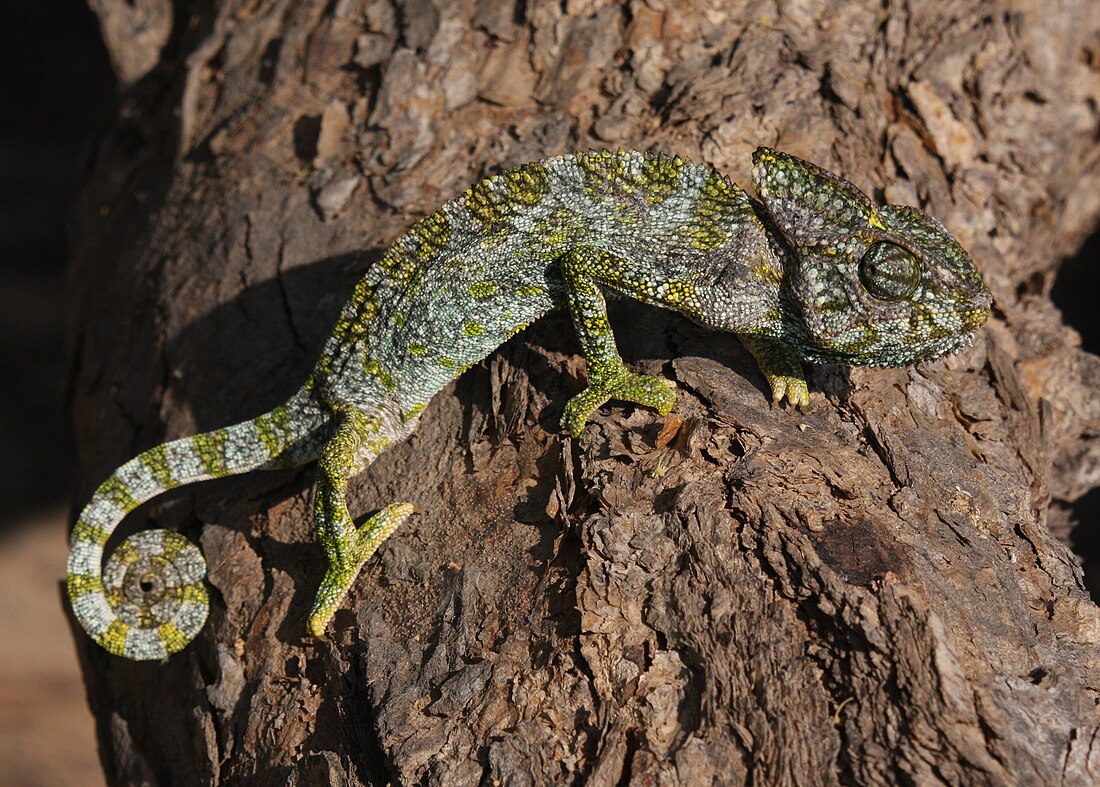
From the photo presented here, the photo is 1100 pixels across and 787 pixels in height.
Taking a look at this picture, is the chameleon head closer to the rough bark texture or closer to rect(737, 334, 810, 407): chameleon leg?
rect(737, 334, 810, 407): chameleon leg

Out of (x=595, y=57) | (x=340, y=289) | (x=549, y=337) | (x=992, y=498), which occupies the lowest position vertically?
(x=992, y=498)

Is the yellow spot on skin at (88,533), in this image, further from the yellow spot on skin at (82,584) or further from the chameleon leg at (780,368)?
the chameleon leg at (780,368)

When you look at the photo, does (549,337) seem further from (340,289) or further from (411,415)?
(340,289)

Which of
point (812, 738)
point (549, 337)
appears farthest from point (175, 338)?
point (812, 738)

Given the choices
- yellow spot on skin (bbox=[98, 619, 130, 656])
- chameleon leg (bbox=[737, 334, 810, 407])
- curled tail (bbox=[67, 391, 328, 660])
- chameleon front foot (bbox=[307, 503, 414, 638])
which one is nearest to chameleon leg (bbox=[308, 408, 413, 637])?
chameleon front foot (bbox=[307, 503, 414, 638])

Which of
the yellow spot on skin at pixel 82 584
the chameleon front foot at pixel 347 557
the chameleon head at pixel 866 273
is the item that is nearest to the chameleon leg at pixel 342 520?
the chameleon front foot at pixel 347 557

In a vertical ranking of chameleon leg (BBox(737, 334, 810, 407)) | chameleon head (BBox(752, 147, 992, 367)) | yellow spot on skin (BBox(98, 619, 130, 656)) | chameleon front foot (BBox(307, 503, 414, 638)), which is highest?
chameleon head (BBox(752, 147, 992, 367))
